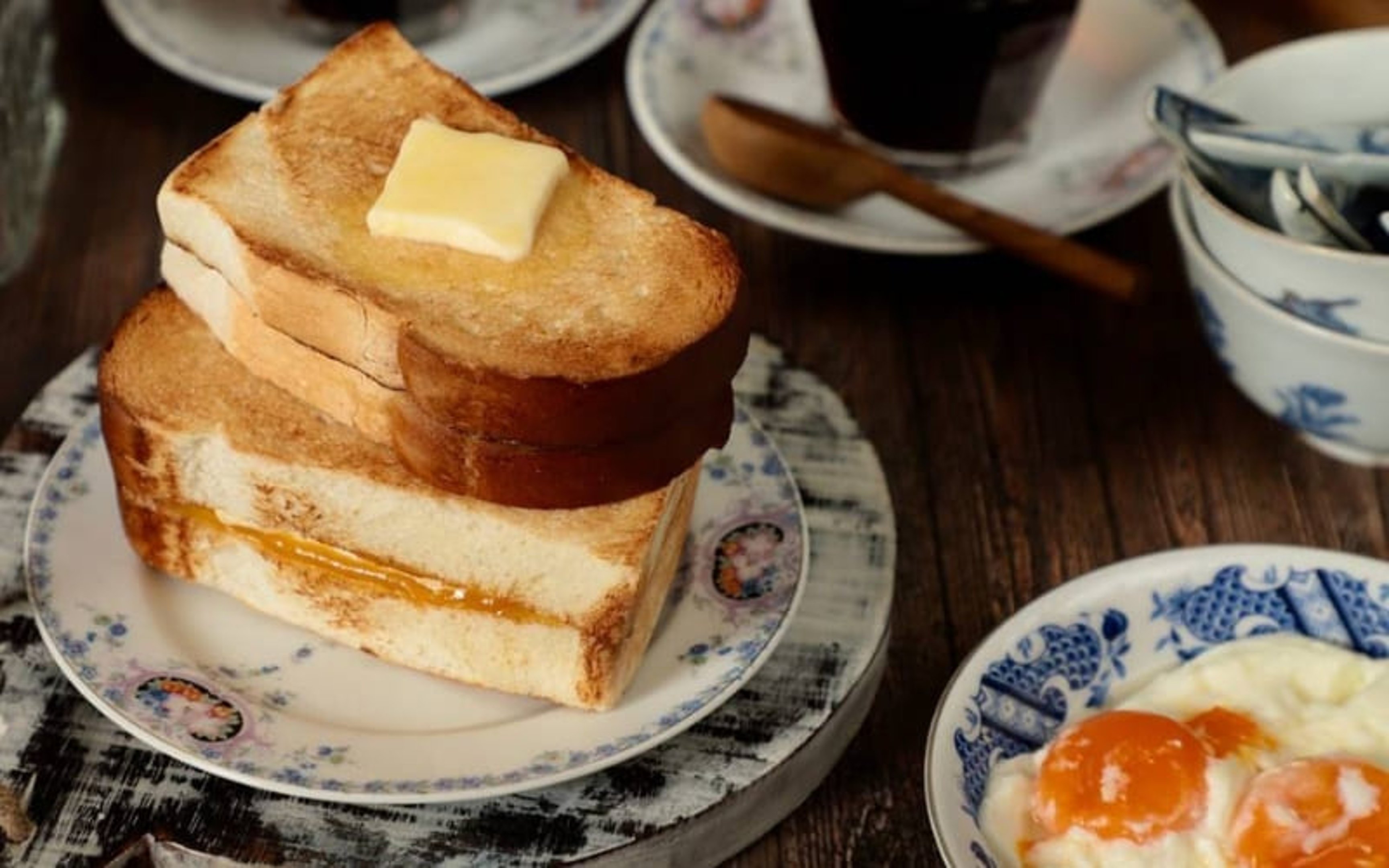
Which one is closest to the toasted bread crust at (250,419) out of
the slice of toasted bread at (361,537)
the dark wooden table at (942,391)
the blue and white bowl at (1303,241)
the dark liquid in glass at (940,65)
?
the slice of toasted bread at (361,537)

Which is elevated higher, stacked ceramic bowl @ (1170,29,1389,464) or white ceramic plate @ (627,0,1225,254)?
stacked ceramic bowl @ (1170,29,1389,464)

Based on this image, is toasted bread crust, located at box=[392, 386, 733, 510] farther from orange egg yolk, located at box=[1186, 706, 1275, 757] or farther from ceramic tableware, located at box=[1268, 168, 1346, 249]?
ceramic tableware, located at box=[1268, 168, 1346, 249]

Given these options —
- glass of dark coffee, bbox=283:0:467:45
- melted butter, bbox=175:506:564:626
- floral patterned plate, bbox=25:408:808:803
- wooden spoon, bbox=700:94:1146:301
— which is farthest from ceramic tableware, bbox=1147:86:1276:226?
glass of dark coffee, bbox=283:0:467:45

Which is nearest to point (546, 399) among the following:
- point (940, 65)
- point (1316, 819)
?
point (1316, 819)

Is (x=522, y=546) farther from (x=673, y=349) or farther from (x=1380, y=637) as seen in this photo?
(x=1380, y=637)

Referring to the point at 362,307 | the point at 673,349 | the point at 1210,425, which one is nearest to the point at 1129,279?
the point at 1210,425

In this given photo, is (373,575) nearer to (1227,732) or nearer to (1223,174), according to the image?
(1227,732)
